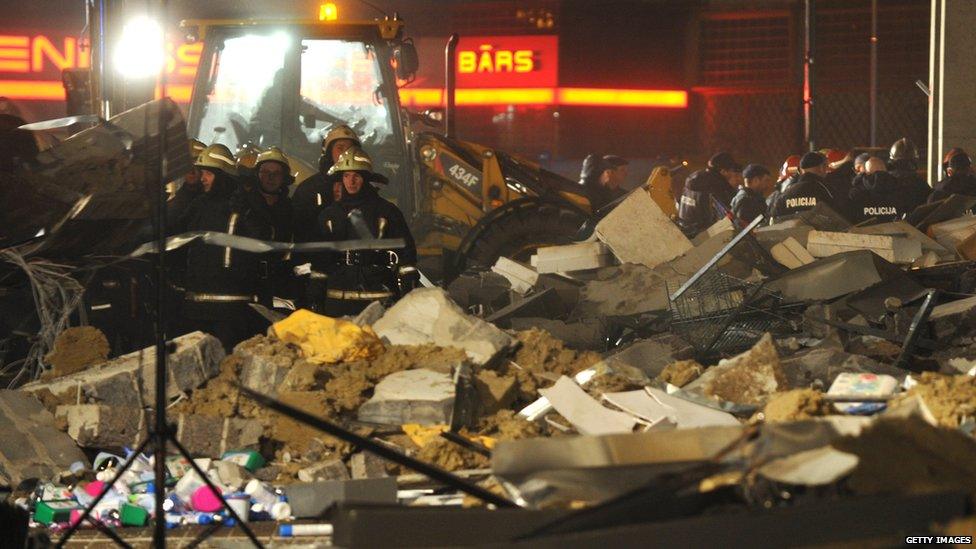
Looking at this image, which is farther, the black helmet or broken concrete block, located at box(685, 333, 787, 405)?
the black helmet

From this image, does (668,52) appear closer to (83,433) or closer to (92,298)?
(92,298)

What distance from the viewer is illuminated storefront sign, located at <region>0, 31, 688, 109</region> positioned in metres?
27.1

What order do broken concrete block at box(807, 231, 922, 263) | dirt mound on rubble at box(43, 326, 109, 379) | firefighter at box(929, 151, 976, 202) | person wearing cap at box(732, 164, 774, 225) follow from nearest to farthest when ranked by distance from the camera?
dirt mound on rubble at box(43, 326, 109, 379), broken concrete block at box(807, 231, 922, 263), person wearing cap at box(732, 164, 774, 225), firefighter at box(929, 151, 976, 202)

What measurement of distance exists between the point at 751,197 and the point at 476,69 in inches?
517

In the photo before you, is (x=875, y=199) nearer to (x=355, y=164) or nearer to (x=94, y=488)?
(x=355, y=164)

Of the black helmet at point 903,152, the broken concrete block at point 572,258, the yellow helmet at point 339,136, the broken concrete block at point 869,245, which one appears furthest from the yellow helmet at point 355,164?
the black helmet at point 903,152

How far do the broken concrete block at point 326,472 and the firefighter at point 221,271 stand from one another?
2703 mm

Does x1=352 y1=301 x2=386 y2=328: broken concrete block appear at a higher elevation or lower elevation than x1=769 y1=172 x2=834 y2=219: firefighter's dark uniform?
lower

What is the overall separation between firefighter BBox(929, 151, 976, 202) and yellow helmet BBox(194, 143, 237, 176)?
25.6ft

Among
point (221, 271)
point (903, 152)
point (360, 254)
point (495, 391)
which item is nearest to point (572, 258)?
point (360, 254)

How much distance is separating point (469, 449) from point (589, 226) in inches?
219

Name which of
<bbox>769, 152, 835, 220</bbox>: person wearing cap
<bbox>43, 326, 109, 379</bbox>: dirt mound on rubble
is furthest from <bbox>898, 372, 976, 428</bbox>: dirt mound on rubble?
<bbox>769, 152, 835, 220</bbox>: person wearing cap

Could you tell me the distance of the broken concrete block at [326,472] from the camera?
7598mm

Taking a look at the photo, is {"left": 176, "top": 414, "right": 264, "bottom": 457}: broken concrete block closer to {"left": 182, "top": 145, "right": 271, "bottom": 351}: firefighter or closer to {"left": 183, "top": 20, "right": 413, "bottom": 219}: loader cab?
{"left": 182, "top": 145, "right": 271, "bottom": 351}: firefighter
